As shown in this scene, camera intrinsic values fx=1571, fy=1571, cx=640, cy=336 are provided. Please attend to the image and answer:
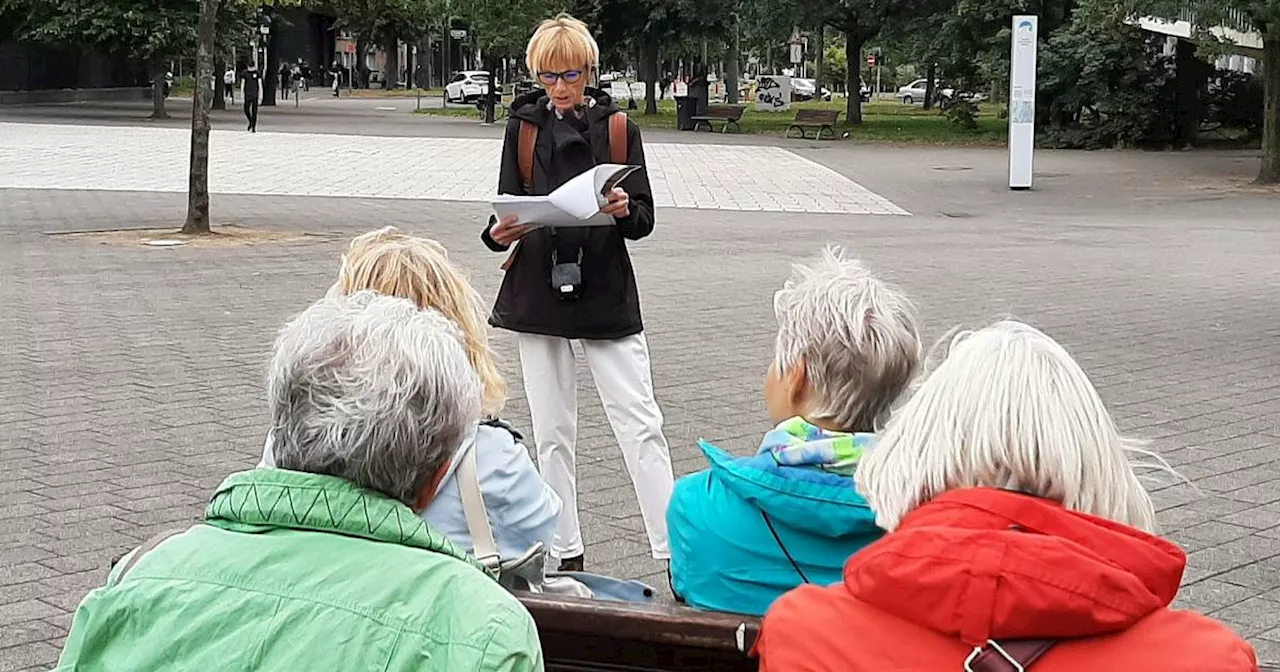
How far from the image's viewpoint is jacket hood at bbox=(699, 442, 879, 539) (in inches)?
114

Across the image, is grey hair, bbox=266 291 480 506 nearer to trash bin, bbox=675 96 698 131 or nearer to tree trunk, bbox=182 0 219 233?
tree trunk, bbox=182 0 219 233

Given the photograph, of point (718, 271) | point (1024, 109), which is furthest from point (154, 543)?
point (1024, 109)

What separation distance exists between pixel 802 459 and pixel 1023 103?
74.7 feet

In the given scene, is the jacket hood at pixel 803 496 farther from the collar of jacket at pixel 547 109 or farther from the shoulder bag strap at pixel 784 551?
the collar of jacket at pixel 547 109

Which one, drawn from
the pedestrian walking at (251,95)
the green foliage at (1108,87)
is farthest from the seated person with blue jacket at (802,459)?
the pedestrian walking at (251,95)

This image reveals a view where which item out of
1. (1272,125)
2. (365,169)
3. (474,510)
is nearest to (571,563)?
(474,510)

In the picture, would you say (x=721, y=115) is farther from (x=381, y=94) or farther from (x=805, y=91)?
(x=381, y=94)

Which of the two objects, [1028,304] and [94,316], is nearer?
[94,316]

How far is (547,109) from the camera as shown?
5.05m

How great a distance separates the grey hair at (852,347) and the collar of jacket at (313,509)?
1.26m

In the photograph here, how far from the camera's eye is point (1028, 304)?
39.6ft

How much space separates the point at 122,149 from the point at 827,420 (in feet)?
95.3

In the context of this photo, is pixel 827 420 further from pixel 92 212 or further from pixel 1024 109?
pixel 1024 109

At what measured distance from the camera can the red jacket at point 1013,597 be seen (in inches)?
72.7
